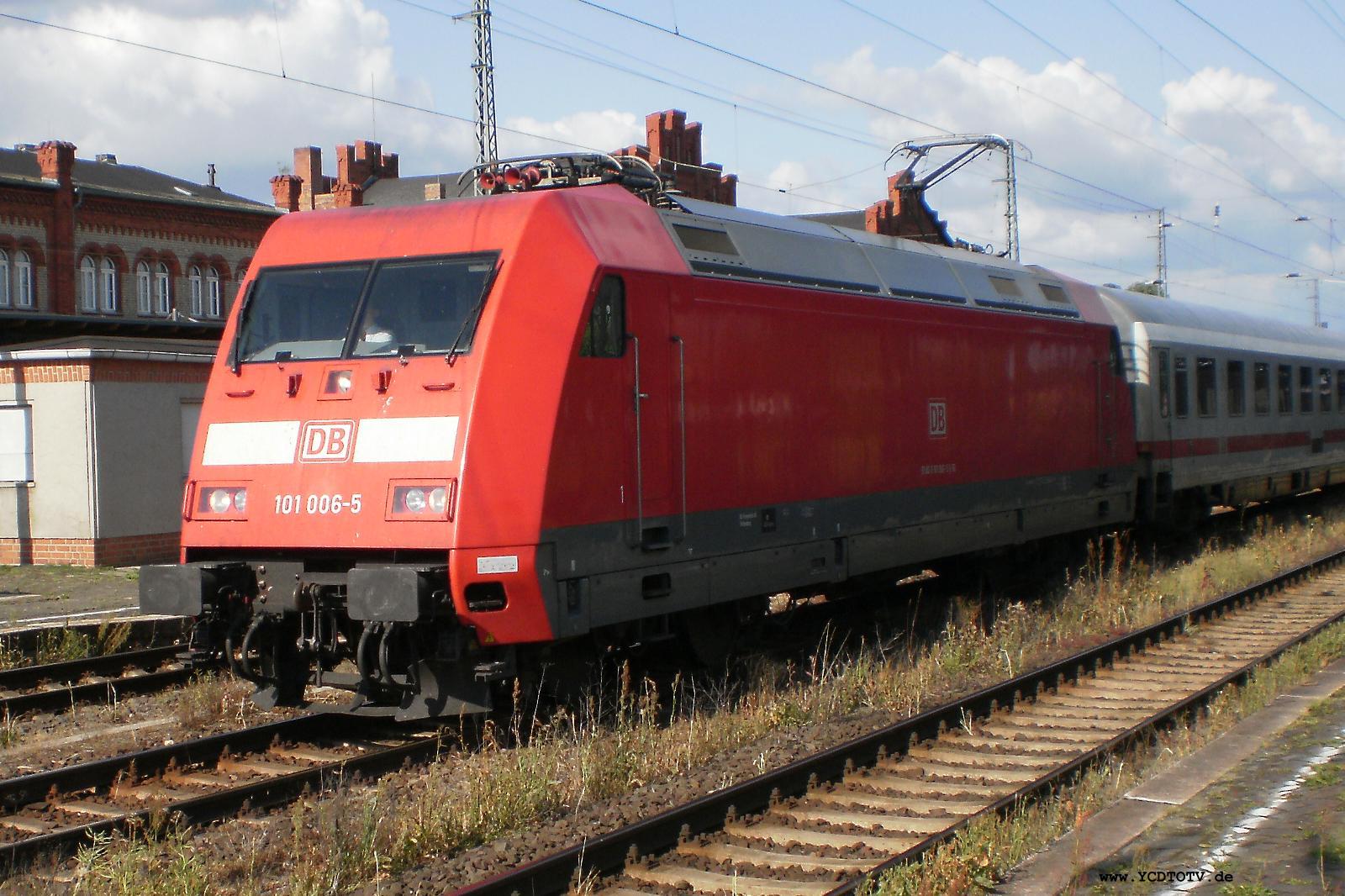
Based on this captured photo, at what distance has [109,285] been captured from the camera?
120 ft

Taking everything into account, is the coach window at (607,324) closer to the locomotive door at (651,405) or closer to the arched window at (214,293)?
the locomotive door at (651,405)

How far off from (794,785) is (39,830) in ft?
12.5

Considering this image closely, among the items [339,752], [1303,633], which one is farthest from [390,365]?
[1303,633]

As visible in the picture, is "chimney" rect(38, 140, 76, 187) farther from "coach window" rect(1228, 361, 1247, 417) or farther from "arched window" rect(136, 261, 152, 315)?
"coach window" rect(1228, 361, 1247, 417)

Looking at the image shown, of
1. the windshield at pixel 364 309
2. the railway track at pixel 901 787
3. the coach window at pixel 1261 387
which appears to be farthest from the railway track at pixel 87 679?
the coach window at pixel 1261 387

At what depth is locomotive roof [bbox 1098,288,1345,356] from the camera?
1686 centimetres

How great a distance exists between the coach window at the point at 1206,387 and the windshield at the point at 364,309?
12.9 metres

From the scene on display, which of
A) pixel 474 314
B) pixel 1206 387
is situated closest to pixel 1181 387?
pixel 1206 387

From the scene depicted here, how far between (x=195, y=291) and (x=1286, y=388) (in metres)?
29.1

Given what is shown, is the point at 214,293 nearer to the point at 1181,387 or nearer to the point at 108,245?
the point at 108,245

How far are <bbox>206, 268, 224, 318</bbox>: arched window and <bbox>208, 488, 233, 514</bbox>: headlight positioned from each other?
32.5 m

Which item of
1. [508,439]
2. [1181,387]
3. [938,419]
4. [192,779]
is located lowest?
[192,779]

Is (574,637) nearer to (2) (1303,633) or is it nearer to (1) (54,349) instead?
(2) (1303,633)

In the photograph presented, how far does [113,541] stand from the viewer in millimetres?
18266
